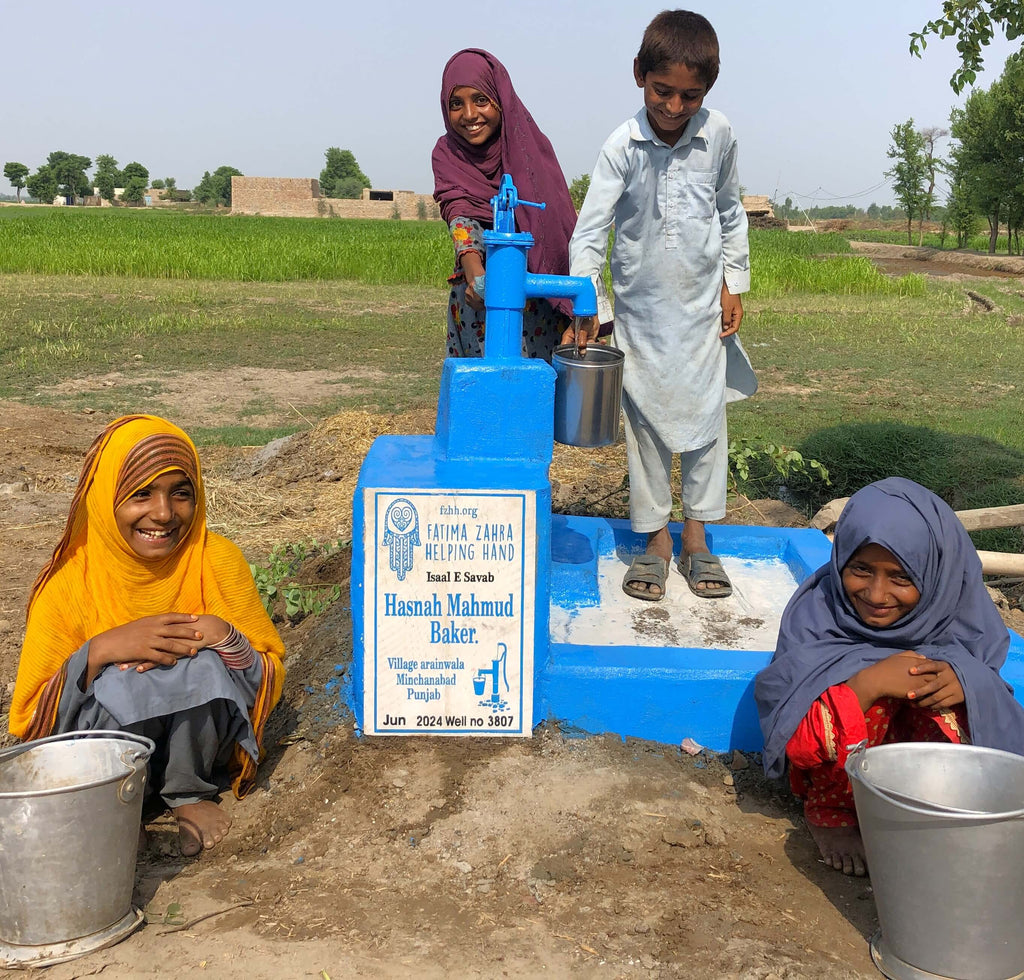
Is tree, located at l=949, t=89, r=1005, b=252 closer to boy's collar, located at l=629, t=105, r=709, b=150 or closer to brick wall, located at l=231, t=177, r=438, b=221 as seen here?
brick wall, located at l=231, t=177, r=438, b=221

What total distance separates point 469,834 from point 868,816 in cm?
92

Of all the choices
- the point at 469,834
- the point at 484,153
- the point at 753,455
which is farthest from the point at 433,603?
the point at 753,455

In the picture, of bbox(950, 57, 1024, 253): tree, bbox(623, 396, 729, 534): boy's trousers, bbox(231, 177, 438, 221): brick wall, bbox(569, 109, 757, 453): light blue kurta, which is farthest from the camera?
bbox(231, 177, 438, 221): brick wall

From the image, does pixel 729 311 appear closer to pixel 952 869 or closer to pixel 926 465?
pixel 952 869

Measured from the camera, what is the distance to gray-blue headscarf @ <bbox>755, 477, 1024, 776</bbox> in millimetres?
2326

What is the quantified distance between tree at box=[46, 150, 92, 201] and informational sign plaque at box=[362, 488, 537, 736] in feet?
375

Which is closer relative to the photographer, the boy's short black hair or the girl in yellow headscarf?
the girl in yellow headscarf

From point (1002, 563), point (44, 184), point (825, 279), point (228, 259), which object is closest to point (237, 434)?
point (1002, 563)

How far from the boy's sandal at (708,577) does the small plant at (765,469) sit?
6.54 feet

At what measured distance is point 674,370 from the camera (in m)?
3.40

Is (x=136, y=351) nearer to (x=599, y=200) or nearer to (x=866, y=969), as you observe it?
(x=599, y=200)

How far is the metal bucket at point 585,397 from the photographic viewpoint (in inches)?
114

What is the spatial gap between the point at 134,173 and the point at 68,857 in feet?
360

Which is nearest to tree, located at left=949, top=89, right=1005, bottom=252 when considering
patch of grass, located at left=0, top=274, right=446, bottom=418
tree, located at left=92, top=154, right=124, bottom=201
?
patch of grass, located at left=0, top=274, right=446, bottom=418
